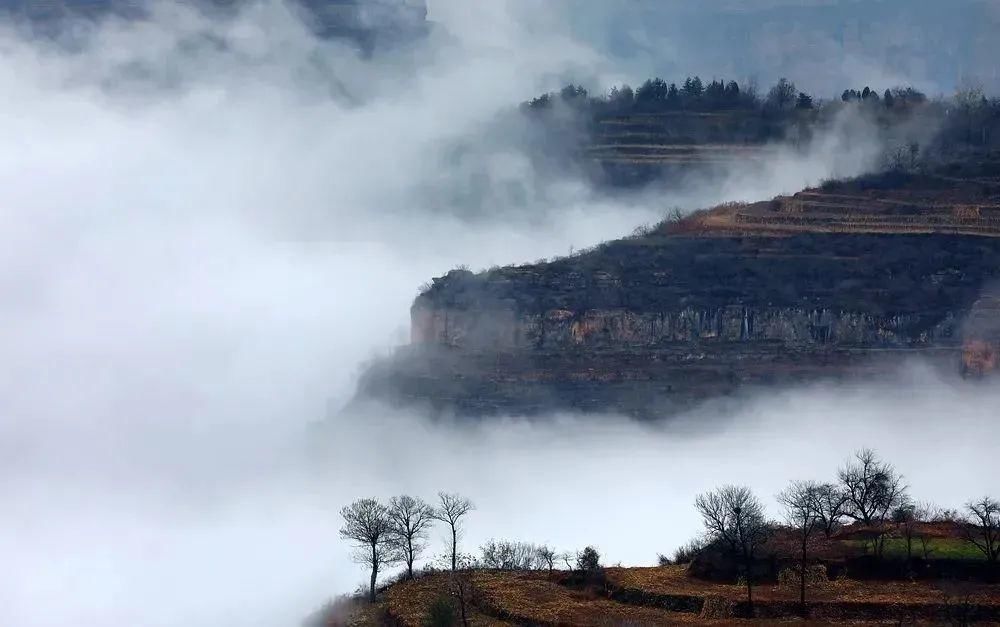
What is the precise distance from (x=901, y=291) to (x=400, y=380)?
22365mm

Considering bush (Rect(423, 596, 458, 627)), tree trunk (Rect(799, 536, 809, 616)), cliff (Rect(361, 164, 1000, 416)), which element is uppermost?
cliff (Rect(361, 164, 1000, 416))

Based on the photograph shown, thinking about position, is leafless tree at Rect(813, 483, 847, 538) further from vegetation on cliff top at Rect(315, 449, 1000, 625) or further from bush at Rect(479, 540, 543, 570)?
bush at Rect(479, 540, 543, 570)

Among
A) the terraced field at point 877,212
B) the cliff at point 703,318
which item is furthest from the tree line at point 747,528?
the terraced field at point 877,212

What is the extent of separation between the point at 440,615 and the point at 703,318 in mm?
45585

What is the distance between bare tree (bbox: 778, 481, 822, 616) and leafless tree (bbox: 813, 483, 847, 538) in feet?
0.31

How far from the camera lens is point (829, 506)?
67.9m

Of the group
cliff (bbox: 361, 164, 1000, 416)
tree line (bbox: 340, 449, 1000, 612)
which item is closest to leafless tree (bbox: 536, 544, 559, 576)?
tree line (bbox: 340, 449, 1000, 612)

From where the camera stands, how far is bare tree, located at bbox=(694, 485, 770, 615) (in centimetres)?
6312

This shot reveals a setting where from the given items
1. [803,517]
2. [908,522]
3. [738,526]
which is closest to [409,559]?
[738,526]

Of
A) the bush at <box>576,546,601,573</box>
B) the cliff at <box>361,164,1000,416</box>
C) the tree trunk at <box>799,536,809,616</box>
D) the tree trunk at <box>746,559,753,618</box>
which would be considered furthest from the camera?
the cliff at <box>361,164,1000,416</box>

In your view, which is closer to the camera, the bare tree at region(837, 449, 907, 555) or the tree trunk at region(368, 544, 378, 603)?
the tree trunk at region(368, 544, 378, 603)

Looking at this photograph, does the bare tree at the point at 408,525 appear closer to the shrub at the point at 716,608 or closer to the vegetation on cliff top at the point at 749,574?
the vegetation on cliff top at the point at 749,574

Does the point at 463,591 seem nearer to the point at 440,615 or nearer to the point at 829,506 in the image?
the point at 440,615

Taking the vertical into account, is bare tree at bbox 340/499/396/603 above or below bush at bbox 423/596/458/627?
above
